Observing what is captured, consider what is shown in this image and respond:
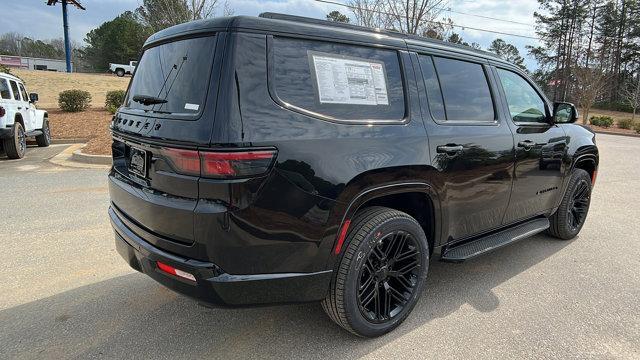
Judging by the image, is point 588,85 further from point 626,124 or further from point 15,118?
point 15,118

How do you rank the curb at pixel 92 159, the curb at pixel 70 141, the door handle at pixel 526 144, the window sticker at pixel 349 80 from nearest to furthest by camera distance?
the window sticker at pixel 349 80 < the door handle at pixel 526 144 < the curb at pixel 92 159 < the curb at pixel 70 141

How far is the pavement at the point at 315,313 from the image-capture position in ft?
8.76

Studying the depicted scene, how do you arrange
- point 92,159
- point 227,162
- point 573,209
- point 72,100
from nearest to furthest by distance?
point 227,162 < point 573,209 < point 92,159 < point 72,100

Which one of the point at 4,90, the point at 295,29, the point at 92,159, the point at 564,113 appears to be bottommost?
the point at 92,159

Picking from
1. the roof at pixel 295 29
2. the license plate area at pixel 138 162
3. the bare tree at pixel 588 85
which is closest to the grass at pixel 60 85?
the license plate area at pixel 138 162

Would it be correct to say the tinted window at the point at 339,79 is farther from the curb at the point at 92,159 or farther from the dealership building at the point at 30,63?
the dealership building at the point at 30,63

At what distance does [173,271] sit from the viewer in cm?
233

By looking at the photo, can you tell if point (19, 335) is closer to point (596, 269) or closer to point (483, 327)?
point (483, 327)

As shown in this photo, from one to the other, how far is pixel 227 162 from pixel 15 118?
10.3 m

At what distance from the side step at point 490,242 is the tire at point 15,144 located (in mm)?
10226

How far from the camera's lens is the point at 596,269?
3.98 m

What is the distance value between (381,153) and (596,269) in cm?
279

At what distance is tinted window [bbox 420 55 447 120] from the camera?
302cm

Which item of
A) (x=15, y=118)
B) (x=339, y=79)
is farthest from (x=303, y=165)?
(x=15, y=118)
